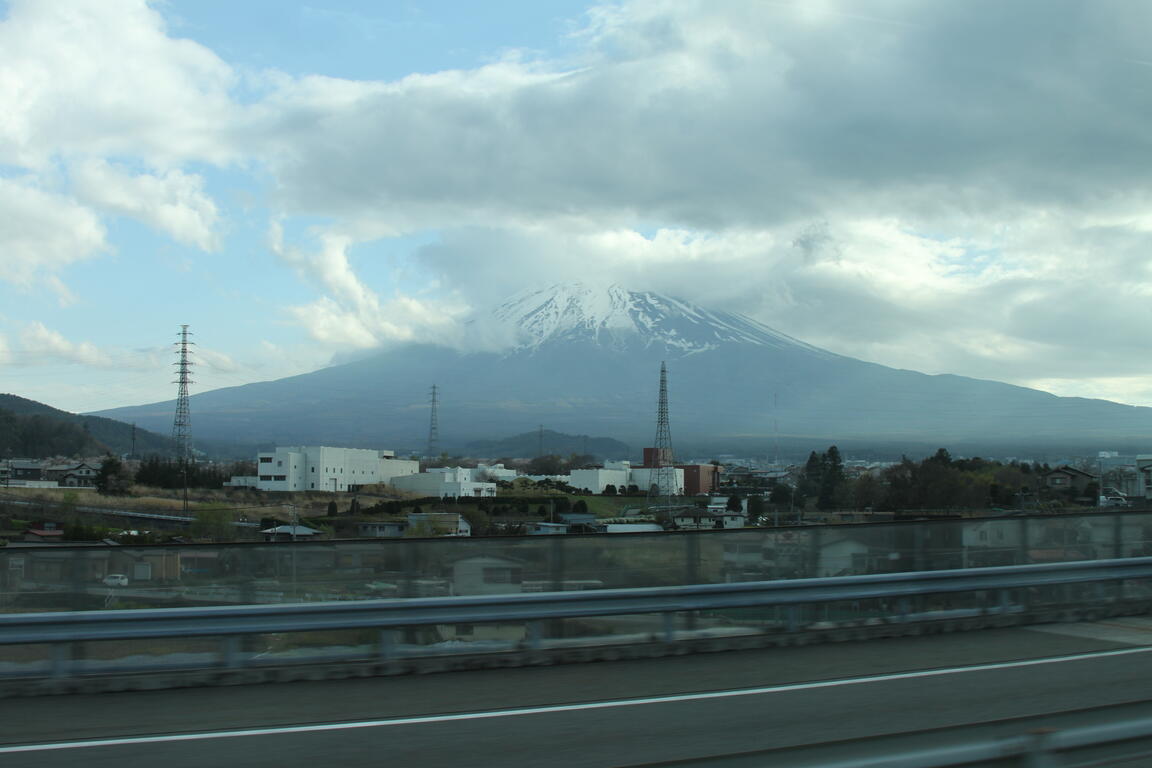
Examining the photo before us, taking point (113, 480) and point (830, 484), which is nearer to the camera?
point (830, 484)

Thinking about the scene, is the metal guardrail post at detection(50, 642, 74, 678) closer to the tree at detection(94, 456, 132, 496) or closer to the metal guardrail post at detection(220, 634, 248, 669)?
the metal guardrail post at detection(220, 634, 248, 669)

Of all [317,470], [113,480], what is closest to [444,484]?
[317,470]

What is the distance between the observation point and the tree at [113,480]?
48.6 metres

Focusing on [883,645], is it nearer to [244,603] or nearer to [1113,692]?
[1113,692]

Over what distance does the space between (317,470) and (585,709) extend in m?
65.7

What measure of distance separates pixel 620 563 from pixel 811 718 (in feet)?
13.0

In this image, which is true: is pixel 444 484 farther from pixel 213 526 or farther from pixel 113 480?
pixel 213 526

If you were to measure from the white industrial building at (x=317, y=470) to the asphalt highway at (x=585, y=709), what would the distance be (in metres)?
60.0

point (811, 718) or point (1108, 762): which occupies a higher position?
point (1108, 762)

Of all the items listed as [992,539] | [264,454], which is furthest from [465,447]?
[992,539]

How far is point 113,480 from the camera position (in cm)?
5256

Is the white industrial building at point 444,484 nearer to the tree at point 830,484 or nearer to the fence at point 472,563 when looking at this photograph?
the tree at point 830,484

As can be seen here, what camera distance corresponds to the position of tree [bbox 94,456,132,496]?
48.6 meters

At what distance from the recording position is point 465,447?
17738 cm
